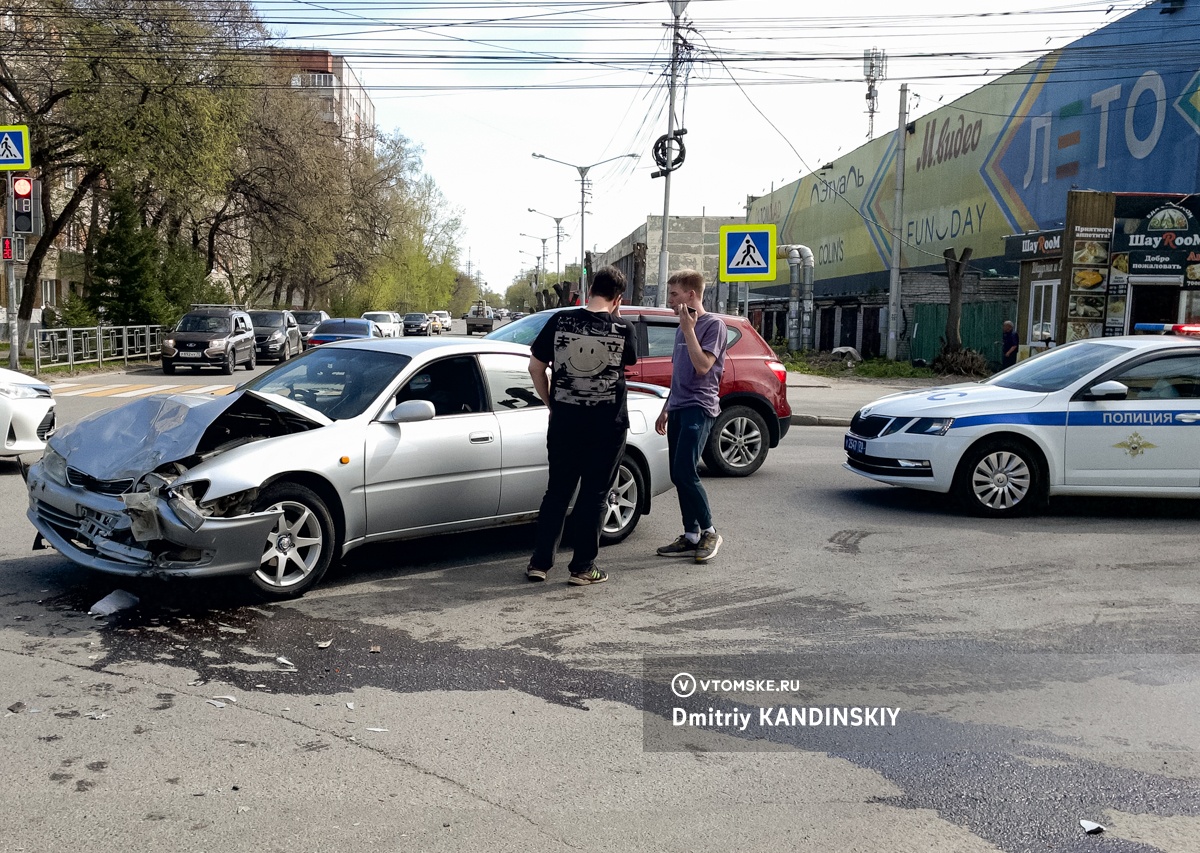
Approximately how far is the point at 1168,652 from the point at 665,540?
343 cm

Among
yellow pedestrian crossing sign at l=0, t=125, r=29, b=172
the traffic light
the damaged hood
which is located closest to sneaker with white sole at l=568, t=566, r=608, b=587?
the damaged hood

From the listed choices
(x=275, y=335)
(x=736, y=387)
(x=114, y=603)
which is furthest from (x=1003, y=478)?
(x=275, y=335)

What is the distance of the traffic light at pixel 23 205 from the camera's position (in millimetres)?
21172

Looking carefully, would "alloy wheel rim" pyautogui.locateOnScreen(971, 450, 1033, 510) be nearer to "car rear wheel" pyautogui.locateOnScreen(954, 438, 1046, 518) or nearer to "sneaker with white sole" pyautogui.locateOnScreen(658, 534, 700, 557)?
"car rear wheel" pyautogui.locateOnScreen(954, 438, 1046, 518)

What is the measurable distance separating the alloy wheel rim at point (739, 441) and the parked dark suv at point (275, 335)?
23.9m

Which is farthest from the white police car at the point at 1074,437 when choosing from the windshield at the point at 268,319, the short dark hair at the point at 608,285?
the windshield at the point at 268,319

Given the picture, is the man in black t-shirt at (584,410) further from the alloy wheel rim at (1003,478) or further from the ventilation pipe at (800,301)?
the ventilation pipe at (800,301)

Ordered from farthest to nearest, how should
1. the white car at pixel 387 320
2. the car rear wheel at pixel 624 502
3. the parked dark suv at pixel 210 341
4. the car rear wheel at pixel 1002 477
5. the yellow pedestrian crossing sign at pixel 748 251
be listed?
the white car at pixel 387 320
the parked dark suv at pixel 210 341
the yellow pedestrian crossing sign at pixel 748 251
the car rear wheel at pixel 1002 477
the car rear wheel at pixel 624 502

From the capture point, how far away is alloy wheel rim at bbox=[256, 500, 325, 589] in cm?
582

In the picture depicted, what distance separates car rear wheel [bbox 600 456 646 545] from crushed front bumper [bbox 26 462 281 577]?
2.59 metres

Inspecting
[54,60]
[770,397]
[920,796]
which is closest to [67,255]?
[54,60]

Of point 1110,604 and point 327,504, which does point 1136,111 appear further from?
point 327,504

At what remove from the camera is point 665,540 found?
312 inches

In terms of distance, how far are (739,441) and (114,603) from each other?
22.1 ft
